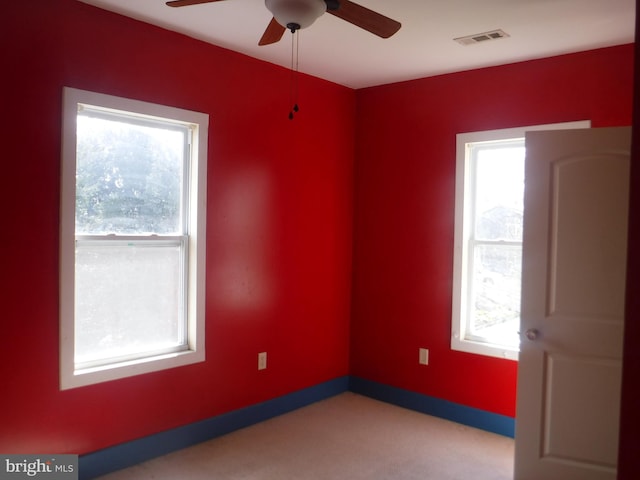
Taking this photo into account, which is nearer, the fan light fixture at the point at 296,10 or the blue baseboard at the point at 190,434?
the fan light fixture at the point at 296,10

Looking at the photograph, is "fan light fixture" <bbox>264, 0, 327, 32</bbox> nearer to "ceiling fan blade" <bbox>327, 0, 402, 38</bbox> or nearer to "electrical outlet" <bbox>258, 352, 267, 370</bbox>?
"ceiling fan blade" <bbox>327, 0, 402, 38</bbox>

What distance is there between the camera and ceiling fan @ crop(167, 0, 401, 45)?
2.01 metres

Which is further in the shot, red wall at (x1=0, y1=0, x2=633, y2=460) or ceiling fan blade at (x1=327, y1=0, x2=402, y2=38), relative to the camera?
red wall at (x1=0, y1=0, x2=633, y2=460)

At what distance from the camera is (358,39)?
3.09 m

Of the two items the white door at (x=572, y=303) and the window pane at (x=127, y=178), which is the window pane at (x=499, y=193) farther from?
the window pane at (x=127, y=178)

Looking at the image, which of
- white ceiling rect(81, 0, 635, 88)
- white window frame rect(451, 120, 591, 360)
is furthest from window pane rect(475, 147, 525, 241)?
white ceiling rect(81, 0, 635, 88)

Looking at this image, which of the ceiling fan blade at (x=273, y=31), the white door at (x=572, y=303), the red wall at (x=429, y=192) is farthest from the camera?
the red wall at (x=429, y=192)

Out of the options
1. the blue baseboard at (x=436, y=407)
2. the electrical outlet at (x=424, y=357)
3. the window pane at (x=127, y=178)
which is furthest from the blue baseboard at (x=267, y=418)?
the window pane at (x=127, y=178)

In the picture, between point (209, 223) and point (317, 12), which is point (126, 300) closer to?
point (209, 223)

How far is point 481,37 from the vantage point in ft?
9.84

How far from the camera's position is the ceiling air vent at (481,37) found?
293 centimetres

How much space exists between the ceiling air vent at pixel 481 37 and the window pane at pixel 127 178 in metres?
1.82

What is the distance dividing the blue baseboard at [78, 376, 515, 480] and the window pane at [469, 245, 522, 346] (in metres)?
0.58

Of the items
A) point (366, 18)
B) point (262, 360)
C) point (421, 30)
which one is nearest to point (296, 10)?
point (366, 18)
